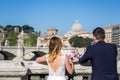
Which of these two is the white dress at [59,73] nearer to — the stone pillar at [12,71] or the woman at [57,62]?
the woman at [57,62]

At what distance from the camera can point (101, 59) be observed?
19.8 ft

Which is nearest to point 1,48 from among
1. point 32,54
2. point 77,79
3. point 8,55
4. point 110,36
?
point 8,55

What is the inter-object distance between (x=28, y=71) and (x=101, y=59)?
53.6 inches

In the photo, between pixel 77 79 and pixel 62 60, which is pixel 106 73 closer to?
pixel 62 60

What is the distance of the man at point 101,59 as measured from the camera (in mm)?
5945

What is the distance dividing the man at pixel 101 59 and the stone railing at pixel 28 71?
0.69m

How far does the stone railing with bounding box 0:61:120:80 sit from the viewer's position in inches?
260

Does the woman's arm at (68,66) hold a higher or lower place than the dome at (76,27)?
lower

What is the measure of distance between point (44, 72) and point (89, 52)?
3.68ft

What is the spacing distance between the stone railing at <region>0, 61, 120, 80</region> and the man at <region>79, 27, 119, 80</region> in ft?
2.27

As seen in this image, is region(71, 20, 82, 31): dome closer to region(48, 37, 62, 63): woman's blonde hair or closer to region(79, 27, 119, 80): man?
region(79, 27, 119, 80): man

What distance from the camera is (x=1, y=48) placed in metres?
63.4

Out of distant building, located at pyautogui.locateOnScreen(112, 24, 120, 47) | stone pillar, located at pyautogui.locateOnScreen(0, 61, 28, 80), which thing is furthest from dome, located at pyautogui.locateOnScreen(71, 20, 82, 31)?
stone pillar, located at pyautogui.locateOnScreen(0, 61, 28, 80)

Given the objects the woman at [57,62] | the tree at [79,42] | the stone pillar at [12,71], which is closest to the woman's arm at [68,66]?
the woman at [57,62]
